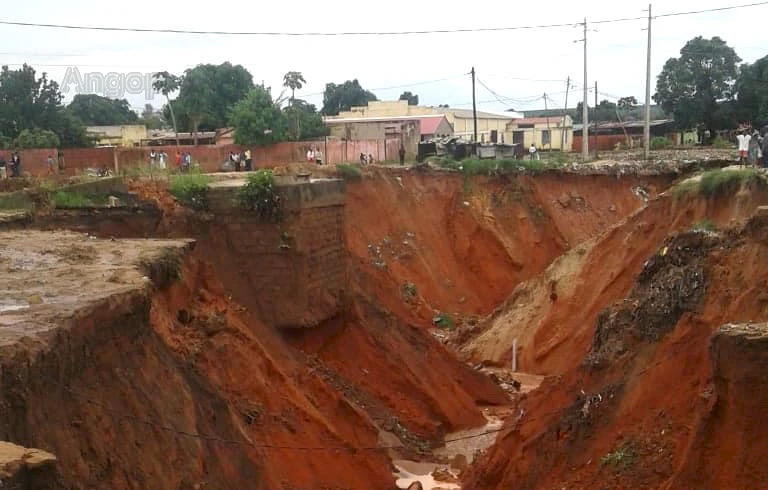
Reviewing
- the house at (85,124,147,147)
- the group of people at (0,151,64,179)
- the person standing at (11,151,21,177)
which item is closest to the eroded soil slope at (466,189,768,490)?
the group of people at (0,151,64,179)

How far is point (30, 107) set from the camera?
149ft

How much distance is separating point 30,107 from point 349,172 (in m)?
25.6

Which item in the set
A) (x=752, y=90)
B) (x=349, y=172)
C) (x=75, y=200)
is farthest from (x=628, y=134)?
(x=75, y=200)

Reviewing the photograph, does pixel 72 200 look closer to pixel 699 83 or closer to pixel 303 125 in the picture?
pixel 303 125

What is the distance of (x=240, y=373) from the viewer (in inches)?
488

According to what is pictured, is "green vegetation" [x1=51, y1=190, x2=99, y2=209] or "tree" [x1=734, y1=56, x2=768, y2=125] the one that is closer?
"green vegetation" [x1=51, y1=190, x2=99, y2=209]

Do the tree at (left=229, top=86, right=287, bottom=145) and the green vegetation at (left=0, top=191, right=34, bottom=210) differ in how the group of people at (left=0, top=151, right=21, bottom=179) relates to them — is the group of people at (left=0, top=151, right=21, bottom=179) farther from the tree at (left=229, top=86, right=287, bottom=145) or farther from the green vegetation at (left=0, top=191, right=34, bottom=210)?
the green vegetation at (left=0, top=191, right=34, bottom=210)

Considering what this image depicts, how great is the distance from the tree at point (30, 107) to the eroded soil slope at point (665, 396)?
3710 cm

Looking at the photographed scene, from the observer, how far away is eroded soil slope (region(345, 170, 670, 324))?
28.2 meters

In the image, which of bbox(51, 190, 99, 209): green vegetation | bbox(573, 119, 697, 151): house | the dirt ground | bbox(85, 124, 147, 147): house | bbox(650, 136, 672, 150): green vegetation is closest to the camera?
the dirt ground

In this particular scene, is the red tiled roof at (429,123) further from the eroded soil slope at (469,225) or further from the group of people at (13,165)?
the group of people at (13,165)

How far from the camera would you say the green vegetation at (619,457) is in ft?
31.8

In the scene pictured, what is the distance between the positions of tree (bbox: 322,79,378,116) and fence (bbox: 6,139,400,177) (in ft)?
134

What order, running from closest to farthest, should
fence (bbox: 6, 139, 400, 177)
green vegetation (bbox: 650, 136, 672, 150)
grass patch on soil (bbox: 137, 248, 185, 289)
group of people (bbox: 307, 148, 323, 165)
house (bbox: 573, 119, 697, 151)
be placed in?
grass patch on soil (bbox: 137, 248, 185, 289) < fence (bbox: 6, 139, 400, 177) < group of people (bbox: 307, 148, 323, 165) < green vegetation (bbox: 650, 136, 672, 150) < house (bbox: 573, 119, 697, 151)
